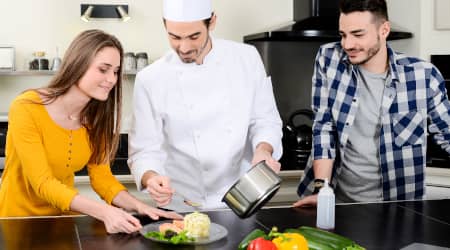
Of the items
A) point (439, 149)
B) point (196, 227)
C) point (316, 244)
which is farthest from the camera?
point (439, 149)

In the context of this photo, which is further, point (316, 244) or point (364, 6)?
point (364, 6)

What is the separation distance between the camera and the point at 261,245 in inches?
58.9

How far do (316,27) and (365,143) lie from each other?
4.68 ft

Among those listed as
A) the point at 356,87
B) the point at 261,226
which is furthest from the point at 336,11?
the point at 261,226

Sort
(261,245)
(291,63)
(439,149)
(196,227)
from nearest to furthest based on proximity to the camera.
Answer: (261,245)
(196,227)
(439,149)
(291,63)

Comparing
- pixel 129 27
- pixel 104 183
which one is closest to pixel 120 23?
pixel 129 27

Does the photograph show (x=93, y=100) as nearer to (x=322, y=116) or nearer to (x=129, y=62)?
(x=322, y=116)

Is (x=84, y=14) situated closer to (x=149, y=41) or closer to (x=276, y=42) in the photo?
(x=149, y=41)

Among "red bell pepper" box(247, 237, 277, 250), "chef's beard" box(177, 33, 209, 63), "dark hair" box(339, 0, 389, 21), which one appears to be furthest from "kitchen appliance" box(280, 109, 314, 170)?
"red bell pepper" box(247, 237, 277, 250)

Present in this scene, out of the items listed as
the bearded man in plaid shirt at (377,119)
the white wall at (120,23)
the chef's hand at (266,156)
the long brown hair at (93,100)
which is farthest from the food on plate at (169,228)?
the white wall at (120,23)

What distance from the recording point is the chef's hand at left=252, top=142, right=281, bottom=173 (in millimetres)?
2088

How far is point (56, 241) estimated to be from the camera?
1.71 meters

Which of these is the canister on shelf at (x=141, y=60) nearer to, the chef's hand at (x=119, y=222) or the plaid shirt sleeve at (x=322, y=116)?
the plaid shirt sleeve at (x=322, y=116)

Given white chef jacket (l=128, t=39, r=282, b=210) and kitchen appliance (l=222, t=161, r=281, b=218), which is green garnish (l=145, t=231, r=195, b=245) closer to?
kitchen appliance (l=222, t=161, r=281, b=218)
